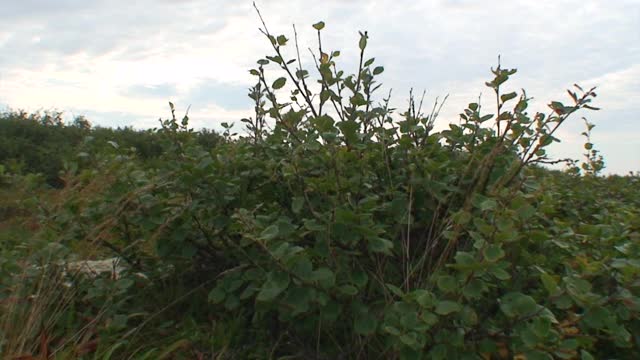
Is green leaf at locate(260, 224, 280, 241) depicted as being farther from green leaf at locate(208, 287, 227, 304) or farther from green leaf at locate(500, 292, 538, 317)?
green leaf at locate(500, 292, 538, 317)

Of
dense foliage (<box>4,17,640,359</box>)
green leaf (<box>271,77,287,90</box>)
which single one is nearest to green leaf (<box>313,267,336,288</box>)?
dense foliage (<box>4,17,640,359</box>)

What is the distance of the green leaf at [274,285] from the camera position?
8.78 ft

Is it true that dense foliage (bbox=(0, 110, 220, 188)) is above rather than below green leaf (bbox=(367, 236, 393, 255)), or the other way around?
above

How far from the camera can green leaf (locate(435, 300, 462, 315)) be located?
2.50 m

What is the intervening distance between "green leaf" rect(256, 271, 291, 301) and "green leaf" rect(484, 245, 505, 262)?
75 centimetres

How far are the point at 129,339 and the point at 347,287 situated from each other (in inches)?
49.3

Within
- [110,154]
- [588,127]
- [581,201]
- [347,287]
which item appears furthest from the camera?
[588,127]

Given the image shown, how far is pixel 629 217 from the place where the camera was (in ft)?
12.2

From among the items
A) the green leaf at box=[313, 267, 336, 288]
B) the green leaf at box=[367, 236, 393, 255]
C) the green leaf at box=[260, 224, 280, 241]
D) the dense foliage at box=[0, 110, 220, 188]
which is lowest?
the green leaf at box=[313, 267, 336, 288]

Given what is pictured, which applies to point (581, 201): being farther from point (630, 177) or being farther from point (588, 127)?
point (630, 177)

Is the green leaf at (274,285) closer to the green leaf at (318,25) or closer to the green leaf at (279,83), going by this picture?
the green leaf at (279,83)

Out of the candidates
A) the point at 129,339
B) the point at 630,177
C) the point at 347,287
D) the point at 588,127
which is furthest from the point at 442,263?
the point at 630,177

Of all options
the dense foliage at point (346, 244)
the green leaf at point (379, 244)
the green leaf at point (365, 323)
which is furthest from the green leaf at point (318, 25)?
the green leaf at point (365, 323)

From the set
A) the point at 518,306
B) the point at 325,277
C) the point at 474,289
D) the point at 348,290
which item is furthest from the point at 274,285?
the point at 518,306
